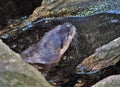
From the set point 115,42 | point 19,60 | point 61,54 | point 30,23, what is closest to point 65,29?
point 61,54

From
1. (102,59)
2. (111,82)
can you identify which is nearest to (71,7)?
(102,59)

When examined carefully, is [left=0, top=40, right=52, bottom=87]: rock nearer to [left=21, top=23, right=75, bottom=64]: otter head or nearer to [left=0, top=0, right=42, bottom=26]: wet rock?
[left=21, top=23, right=75, bottom=64]: otter head

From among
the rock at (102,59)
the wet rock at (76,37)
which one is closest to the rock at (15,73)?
the wet rock at (76,37)

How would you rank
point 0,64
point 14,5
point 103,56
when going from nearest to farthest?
point 0,64 < point 103,56 < point 14,5

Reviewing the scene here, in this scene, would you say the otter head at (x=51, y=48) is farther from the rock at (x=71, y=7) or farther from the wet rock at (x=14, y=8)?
the wet rock at (x=14, y=8)

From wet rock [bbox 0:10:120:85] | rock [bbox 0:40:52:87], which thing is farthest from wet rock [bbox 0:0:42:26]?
rock [bbox 0:40:52:87]

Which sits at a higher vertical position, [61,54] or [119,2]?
[61,54]

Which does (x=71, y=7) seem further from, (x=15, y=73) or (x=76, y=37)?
(x=15, y=73)

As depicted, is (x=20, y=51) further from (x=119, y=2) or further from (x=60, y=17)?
(x=119, y=2)
